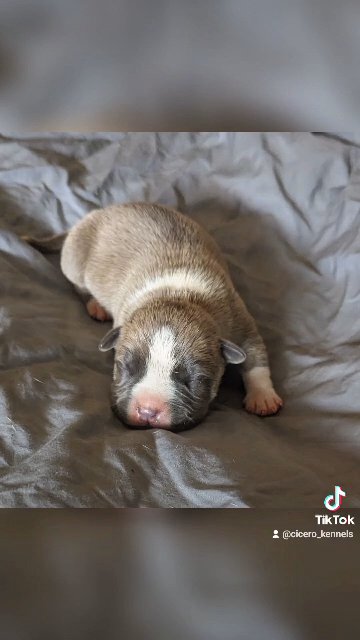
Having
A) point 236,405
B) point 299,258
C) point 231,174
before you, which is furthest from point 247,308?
point 231,174

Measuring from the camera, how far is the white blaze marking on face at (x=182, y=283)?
6.32 ft

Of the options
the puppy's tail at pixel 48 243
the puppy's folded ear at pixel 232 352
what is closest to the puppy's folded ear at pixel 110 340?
the puppy's folded ear at pixel 232 352

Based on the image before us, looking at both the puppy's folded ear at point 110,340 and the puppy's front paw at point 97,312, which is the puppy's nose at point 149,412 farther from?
the puppy's front paw at point 97,312

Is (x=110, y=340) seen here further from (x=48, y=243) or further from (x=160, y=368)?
(x=48, y=243)

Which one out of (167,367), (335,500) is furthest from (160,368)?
(335,500)

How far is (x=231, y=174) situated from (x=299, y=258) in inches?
17.3

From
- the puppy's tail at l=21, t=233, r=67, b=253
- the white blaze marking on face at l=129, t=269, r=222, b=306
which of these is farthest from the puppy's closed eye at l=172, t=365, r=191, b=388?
the puppy's tail at l=21, t=233, r=67, b=253

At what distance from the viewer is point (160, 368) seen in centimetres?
162

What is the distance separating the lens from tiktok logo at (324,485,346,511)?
1.29 meters

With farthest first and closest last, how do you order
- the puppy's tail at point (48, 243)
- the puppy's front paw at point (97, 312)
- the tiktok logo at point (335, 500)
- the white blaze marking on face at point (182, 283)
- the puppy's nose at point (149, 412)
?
the puppy's tail at point (48, 243)
the puppy's front paw at point (97, 312)
the white blaze marking on face at point (182, 283)
the puppy's nose at point (149, 412)
the tiktok logo at point (335, 500)

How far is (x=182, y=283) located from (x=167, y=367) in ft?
1.24

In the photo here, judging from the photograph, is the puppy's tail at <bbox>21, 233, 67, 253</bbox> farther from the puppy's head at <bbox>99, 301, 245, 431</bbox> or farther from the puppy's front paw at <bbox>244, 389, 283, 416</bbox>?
the puppy's front paw at <bbox>244, 389, 283, 416</bbox>

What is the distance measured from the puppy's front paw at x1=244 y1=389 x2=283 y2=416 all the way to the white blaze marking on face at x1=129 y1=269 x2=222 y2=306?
32 centimetres
